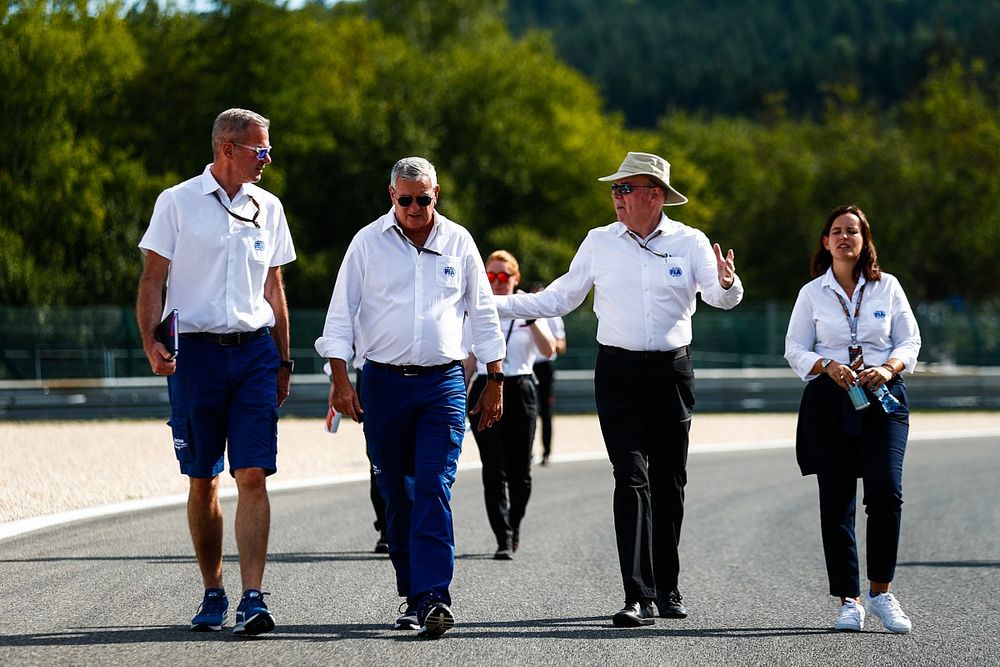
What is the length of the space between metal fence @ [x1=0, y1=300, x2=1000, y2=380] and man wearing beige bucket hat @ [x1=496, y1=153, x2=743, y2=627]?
2180 cm

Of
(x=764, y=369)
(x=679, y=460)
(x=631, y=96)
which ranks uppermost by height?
(x=631, y=96)

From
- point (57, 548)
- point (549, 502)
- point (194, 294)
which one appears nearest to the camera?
point (194, 294)

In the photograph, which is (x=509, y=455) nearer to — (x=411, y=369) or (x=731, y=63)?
(x=411, y=369)

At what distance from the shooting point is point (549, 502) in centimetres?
1284

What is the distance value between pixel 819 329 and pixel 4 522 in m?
6.08

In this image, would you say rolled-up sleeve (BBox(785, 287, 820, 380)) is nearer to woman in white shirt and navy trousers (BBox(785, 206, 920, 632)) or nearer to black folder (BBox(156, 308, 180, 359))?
woman in white shirt and navy trousers (BBox(785, 206, 920, 632))

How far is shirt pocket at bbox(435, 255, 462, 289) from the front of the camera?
665 centimetres

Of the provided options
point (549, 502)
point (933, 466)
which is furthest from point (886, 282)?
point (933, 466)

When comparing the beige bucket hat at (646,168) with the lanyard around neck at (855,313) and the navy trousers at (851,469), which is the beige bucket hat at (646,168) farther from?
the navy trousers at (851,469)

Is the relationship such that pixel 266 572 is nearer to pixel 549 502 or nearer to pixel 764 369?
pixel 549 502

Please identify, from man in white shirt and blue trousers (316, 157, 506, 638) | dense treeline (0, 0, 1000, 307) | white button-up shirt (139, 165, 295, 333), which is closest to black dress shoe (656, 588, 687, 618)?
man in white shirt and blue trousers (316, 157, 506, 638)

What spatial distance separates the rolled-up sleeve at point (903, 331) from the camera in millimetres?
6910

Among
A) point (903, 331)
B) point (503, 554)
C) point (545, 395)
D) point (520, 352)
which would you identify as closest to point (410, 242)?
point (903, 331)

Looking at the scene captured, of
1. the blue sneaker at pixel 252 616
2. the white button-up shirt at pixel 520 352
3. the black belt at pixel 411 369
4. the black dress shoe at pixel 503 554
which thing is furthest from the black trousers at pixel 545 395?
the blue sneaker at pixel 252 616
